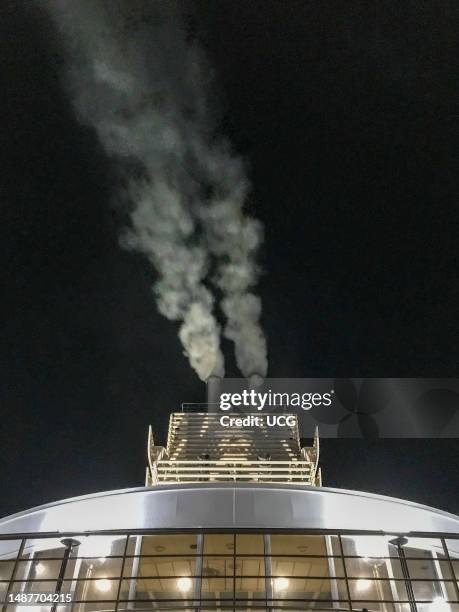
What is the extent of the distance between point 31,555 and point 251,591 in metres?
3.71

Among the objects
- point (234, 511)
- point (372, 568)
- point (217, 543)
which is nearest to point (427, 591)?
point (372, 568)

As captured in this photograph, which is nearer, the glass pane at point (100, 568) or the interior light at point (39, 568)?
the glass pane at point (100, 568)

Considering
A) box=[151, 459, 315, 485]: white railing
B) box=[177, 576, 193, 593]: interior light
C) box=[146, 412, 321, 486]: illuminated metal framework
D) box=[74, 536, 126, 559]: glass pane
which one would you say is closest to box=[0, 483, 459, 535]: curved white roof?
box=[74, 536, 126, 559]: glass pane

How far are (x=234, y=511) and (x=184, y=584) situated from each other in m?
1.36

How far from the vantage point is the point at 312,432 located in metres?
40.5

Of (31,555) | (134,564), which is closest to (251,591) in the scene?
(134,564)

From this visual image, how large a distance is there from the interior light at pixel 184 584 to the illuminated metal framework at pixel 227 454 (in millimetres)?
13679

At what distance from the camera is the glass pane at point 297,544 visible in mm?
9441

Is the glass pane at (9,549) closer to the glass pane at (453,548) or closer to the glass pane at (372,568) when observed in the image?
the glass pane at (372,568)

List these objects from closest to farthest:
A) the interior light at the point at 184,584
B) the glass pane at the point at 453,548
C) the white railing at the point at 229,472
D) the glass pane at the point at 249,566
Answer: the interior light at the point at 184,584, the glass pane at the point at 249,566, the glass pane at the point at 453,548, the white railing at the point at 229,472

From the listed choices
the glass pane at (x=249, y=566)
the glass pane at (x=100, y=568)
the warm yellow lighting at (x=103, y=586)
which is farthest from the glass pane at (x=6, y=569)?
the glass pane at (x=249, y=566)

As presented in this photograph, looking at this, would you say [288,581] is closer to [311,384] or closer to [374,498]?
[374,498]

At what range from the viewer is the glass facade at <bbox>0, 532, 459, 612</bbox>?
8961 mm

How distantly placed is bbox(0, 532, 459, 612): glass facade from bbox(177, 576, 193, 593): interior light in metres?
0.01
